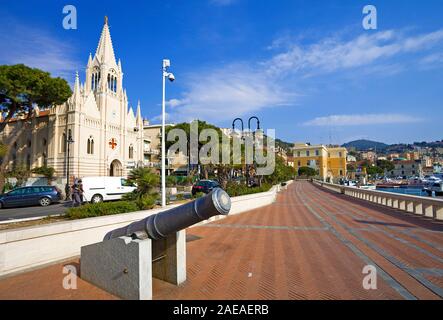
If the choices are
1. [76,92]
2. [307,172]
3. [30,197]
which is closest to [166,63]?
[30,197]

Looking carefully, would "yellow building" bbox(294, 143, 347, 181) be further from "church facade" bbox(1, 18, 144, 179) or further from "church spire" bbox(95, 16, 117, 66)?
"church spire" bbox(95, 16, 117, 66)

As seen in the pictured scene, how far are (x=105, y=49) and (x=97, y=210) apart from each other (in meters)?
47.2

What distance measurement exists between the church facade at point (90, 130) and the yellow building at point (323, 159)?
197ft

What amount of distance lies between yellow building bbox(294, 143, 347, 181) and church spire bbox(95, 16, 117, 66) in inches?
2615

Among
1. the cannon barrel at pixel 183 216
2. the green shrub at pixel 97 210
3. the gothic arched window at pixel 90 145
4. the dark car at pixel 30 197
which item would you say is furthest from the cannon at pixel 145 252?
the gothic arched window at pixel 90 145

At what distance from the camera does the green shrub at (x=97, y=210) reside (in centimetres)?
751

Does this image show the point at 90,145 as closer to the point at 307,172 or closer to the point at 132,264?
the point at 132,264

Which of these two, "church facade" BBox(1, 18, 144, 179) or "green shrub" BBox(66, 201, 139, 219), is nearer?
"green shrub" BBox(66, 201, 139, 219)

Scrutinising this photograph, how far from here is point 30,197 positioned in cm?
1692

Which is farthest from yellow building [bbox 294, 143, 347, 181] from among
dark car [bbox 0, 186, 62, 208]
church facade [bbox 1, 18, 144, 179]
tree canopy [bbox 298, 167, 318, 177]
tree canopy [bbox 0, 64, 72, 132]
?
dark car [bbox 0, 186, 62, 208]

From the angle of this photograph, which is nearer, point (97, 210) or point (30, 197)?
point (97, 210)

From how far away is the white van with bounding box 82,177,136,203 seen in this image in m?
17.4

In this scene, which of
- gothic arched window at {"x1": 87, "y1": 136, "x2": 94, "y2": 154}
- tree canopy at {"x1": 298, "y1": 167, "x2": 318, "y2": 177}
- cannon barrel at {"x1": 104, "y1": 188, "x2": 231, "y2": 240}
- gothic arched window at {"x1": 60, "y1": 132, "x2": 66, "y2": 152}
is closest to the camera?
cannon barrel at {"x1": 104, "y1": 188, "x2": 231, "y2": 240}
